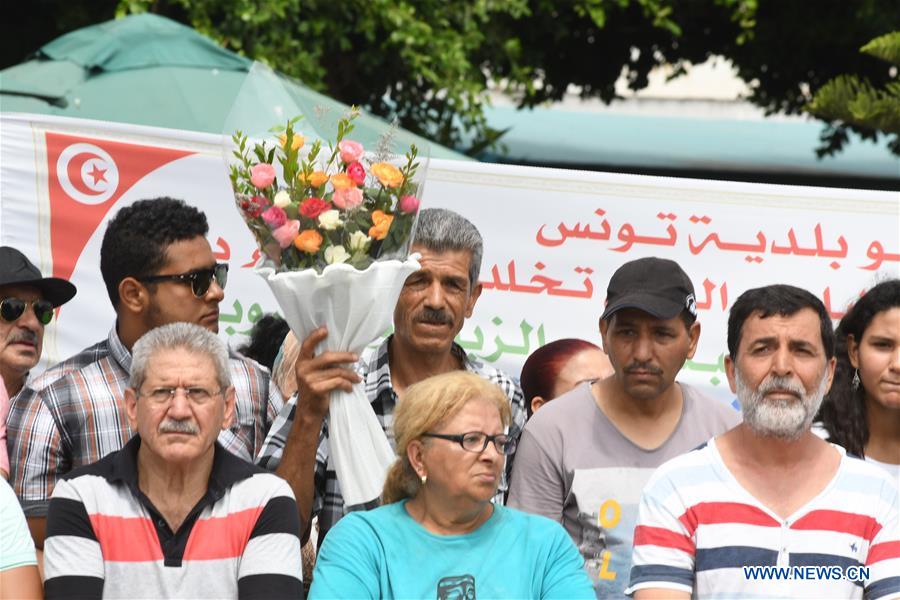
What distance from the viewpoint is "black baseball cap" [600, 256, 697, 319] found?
14.5 feet

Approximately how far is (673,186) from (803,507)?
261 centimetres

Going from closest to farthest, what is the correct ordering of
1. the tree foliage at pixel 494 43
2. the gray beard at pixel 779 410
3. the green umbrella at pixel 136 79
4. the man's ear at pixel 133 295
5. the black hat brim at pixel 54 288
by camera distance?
the gray beard at pixel 779 410, the man's ear at pixel 133 295, the black hat brim at pixel 54 288, the green umbrella at pixel 136 79, the tree foliage at pixel 494 43

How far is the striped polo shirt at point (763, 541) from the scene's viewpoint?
379 centimetres

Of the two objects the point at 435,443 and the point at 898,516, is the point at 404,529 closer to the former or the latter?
the point at 435,443

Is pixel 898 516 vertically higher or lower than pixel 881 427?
lower

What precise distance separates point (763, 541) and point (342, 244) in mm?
1336

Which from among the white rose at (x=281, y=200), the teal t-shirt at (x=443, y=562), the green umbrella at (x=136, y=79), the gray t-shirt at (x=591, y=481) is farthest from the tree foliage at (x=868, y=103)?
the teal t-shirt at (x=443, y=562)

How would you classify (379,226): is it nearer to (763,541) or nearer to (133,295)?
(133,295)

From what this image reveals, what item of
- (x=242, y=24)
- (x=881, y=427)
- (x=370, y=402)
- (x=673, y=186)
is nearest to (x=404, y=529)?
(x=370, y=402)

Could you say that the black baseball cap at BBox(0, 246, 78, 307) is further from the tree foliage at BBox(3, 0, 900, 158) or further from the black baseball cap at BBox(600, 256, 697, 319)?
the tree foliage at BBox(3, 0, 900, 158)

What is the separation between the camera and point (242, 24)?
1073cm

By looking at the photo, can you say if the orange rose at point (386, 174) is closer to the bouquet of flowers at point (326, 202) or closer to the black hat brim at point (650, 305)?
the bouquet of flowers at point (326, 202)

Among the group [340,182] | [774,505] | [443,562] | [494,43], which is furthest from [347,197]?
[494,43]

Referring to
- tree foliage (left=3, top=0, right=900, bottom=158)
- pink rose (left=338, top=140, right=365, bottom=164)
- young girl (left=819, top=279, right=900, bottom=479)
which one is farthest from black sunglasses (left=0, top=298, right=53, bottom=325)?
tree foliage (left=3, top=0, right=900, bottom=158)
